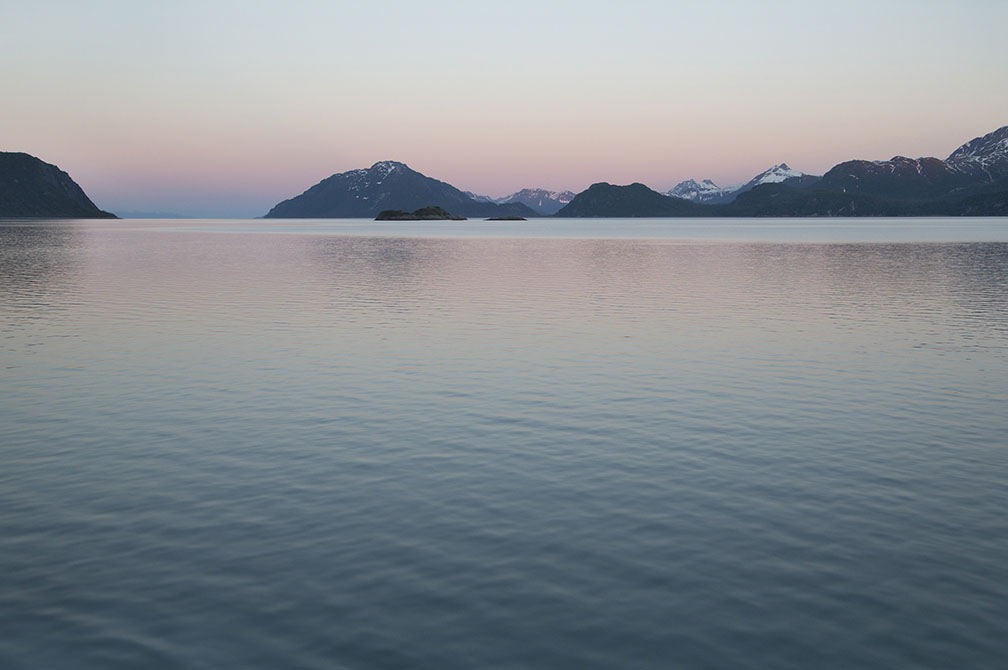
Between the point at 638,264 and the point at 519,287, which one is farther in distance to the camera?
the point at 638,264

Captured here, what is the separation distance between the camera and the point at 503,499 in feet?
61.4

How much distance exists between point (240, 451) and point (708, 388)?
17.9m

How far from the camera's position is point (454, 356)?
38.5 meters

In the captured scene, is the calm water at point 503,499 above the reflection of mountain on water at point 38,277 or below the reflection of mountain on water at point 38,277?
below

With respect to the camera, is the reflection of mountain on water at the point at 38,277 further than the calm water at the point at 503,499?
Yes

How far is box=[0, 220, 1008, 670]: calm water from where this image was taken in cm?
1252

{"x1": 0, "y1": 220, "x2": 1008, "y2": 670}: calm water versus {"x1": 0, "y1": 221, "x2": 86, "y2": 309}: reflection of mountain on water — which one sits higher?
{"x1": 0, "y1": 221, "x2": 86, "y2": 309}: reflection of mountain on water

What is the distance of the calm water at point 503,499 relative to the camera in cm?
1252

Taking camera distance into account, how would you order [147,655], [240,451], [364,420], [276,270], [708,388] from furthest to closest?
[276,270] → [708,388] → [364,420] → [240,451] → [147,655]

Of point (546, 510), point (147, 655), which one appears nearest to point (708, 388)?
point (546, 510)

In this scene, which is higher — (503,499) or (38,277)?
(38,277)

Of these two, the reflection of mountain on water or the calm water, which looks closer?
the calm water

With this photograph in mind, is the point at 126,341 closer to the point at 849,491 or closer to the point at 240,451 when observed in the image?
the point at 240,451

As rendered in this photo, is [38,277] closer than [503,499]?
No
